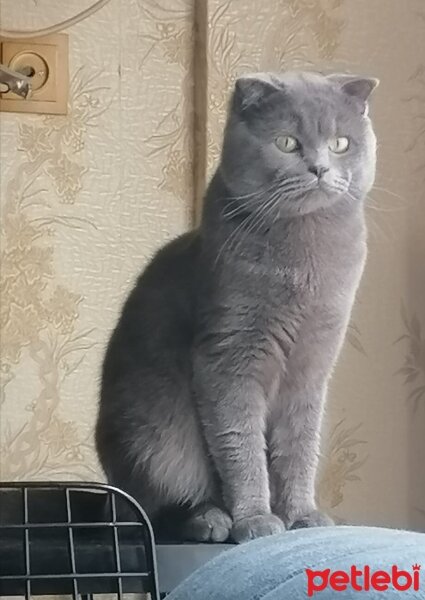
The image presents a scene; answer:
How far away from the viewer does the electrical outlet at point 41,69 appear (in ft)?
3.57

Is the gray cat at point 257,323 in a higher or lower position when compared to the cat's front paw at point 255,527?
higher

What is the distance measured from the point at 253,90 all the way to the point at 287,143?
→ 78mm

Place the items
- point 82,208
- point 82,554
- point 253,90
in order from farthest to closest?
point 82,208 < point 253,90 < point 82,554

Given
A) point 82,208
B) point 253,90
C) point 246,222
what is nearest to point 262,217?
point 246,222

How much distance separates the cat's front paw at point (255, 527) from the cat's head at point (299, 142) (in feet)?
1.00

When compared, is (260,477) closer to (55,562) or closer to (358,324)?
(55,562)

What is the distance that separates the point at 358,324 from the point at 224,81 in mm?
356

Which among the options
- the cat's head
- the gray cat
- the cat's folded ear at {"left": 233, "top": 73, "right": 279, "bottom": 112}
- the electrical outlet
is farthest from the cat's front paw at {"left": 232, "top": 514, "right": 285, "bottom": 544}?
the electrical outlet

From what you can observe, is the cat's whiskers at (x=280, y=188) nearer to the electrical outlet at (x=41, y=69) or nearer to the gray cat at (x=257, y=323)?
the gray cat at (x=257, y=323)

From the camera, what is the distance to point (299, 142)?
2.97 feet

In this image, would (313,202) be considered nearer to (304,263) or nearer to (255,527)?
(304,263)

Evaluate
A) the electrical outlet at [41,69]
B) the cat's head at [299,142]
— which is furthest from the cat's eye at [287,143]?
the electrical outlet at [41,69]

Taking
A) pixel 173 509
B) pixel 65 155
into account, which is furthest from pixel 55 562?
pixel 65 155

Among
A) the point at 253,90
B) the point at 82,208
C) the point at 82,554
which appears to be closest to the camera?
the point at 82,554
